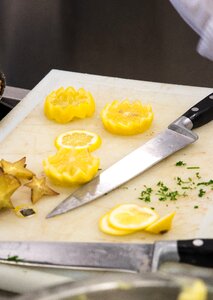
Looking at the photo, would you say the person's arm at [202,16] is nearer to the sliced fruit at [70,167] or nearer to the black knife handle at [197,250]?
the sliced fruit at [70,167]

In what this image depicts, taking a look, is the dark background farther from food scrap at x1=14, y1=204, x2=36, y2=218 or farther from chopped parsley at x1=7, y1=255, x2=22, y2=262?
chopped parsley at x1=7, y1=255, x2=22, y2=262

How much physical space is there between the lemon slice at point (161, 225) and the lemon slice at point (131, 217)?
0.01m

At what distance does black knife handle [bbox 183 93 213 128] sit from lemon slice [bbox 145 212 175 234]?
1.30 ft

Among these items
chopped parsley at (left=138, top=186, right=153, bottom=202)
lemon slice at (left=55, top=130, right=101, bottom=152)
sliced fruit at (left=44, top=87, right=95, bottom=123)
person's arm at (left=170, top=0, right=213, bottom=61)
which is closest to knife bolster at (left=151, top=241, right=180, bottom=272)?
chopped parsley at (left=138, top=186, right=153, bottom=202)

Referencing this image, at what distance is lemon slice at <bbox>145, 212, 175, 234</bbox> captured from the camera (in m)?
1.20

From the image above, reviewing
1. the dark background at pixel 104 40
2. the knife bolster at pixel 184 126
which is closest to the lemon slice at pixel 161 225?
the knife bolster at pixel 184 126

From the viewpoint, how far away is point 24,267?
1.15 meters

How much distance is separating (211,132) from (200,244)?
517mm

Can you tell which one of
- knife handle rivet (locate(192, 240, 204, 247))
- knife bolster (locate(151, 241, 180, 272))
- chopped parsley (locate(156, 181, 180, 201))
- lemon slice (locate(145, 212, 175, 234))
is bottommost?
chopped parsley (locate(156, 181, 180, 201))

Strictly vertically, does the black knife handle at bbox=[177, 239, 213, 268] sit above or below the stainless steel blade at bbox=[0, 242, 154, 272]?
above

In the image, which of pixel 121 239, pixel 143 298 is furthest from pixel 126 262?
pixel 143 298

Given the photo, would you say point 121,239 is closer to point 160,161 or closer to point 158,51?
point 160,161

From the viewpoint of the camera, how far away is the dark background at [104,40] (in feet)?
8.49

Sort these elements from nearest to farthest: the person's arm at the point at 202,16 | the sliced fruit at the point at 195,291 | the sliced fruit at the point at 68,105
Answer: the sliced fruit at the point at 195,291
the sliced fruit at the point at 68,105
the person's arm at the point at 202,16
